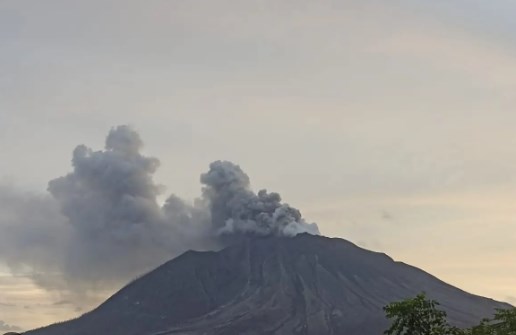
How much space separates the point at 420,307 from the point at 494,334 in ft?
13.7

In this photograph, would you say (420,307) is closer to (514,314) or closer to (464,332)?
(464,332)

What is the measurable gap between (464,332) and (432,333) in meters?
2.77

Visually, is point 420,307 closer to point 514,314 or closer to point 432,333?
point 432,333

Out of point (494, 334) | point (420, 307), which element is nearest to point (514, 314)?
point (494, 334)

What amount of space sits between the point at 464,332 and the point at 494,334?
157 cm

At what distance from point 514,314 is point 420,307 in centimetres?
564

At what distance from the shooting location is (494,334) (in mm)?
33188

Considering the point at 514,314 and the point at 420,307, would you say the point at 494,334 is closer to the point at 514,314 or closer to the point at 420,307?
the point at 514,314

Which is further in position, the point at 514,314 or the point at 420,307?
the point at 514,314

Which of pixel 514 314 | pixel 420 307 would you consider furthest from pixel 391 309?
pixel 514 314

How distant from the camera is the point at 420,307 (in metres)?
32.1

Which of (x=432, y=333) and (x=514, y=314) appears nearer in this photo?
(x=432, y=333)

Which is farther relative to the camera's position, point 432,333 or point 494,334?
point 494,334

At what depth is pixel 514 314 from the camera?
34375 millimetres
